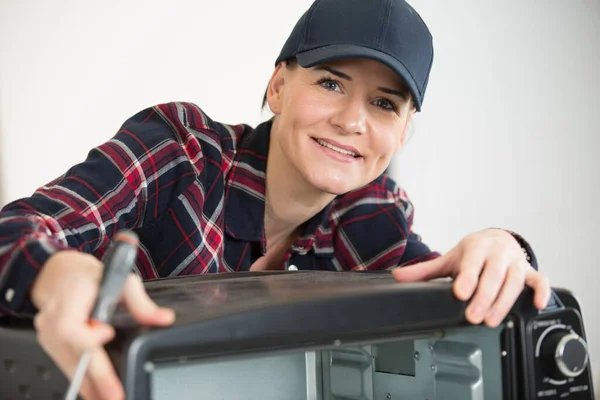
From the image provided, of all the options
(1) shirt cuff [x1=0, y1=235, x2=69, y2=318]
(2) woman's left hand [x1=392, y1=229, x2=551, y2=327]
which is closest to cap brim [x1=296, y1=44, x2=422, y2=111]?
(2) woman's left hand [x1=392, y1=229, x2=551, y2=327]

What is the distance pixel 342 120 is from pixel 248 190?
21 centimetres

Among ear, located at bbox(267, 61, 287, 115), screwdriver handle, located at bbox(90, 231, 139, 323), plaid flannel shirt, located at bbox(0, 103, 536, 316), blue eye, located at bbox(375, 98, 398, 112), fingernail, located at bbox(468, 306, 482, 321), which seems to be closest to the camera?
screwdriver handle, located at bbox(90, 231, 139, 323)

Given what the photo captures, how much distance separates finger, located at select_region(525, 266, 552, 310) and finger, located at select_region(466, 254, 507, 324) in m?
0.03

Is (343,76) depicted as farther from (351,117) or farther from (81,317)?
(81,317)

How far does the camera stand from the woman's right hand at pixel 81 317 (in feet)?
1.52

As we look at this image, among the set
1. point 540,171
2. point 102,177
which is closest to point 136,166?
point 102,177

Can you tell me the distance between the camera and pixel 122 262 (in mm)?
458

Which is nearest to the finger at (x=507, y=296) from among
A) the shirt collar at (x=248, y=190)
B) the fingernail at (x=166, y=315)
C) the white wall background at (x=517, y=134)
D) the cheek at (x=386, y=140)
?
A: the fingernail at (x=166, y=315)

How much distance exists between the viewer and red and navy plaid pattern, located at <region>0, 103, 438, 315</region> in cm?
87

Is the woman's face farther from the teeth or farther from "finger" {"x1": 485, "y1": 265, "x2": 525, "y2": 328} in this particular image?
"finger" {"x1": 485, "y1": 265, "x2": 525, "y2": 328}

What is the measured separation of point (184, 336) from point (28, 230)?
213 mm

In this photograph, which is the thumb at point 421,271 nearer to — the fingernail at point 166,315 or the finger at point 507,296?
the finger at point 507,296

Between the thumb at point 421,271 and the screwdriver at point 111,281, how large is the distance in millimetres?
348

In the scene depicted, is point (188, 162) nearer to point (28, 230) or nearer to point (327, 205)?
point (327, 205)
